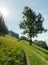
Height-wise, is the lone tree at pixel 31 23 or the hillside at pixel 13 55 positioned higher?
the lone tree at pixel 31 23

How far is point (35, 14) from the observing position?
77188 mm

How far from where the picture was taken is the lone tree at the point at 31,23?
76312 millimetres

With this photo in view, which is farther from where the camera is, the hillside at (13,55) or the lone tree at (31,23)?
the lone tree at (31,23)

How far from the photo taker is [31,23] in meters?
76.9

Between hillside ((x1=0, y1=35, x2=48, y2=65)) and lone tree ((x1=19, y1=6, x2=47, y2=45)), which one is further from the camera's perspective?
lone tree ((x1=19, y1=6, x2=47, y2=45))

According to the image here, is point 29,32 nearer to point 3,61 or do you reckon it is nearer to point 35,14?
point 35,14

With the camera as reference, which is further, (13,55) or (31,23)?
(31,23)

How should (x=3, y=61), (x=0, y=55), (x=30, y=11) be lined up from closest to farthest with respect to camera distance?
(x=3, y=61)
(x=0, y=55)
(x=30, y=11)

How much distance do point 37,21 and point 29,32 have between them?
475 centimetres

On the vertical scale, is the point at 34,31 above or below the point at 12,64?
above

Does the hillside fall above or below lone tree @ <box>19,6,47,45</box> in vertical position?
below

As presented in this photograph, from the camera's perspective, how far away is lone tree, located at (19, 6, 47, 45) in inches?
3004

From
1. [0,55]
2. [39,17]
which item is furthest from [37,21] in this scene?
[0,55]

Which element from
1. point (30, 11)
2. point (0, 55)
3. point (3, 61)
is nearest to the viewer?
point (3, 61)
